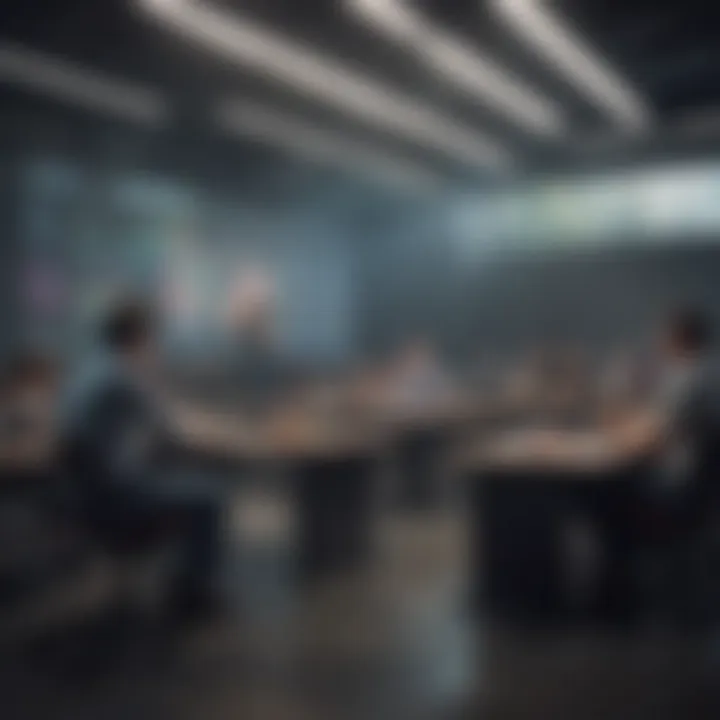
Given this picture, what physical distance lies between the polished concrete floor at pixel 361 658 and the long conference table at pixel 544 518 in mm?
22

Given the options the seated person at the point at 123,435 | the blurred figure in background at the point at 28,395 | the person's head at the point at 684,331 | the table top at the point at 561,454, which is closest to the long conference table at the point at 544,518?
the table top at the point at 561,454

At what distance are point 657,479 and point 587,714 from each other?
234 mm

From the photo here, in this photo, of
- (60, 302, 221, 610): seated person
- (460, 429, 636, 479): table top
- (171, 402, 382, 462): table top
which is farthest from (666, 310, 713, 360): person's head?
(60, 302, 221, 610): seated person

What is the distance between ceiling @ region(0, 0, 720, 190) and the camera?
2.44 ft

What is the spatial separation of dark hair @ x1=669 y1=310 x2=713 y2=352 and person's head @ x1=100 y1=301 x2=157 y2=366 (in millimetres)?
471

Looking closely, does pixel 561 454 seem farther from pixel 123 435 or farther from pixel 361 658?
pixel 123 435

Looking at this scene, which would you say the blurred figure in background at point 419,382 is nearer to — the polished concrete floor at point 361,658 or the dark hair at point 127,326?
the polished concrete floor at point 361,658

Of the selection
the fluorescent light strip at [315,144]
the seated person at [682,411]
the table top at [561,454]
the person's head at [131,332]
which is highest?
the fluorescent light strip at [315,144]

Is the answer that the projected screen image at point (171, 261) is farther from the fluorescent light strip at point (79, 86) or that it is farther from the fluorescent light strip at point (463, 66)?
the fluorescent light strip at point (463, 66)

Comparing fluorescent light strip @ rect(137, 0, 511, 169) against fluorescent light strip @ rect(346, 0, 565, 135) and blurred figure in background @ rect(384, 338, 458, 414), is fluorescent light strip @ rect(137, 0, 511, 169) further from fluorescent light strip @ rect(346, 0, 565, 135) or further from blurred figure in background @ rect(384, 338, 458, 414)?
blurred figure in background @ rect(384, 338, 458, 414)

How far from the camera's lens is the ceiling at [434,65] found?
74 centimetres

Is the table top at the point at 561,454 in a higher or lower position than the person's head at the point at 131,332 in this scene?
lower

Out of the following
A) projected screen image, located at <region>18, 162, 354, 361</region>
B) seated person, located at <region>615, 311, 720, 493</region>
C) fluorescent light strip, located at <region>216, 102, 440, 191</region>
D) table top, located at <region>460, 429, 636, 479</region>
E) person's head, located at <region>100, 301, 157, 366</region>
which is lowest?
table top, located at <region>460, 429, 636, 479</region>

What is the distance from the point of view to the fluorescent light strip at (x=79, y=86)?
76 centimetres
